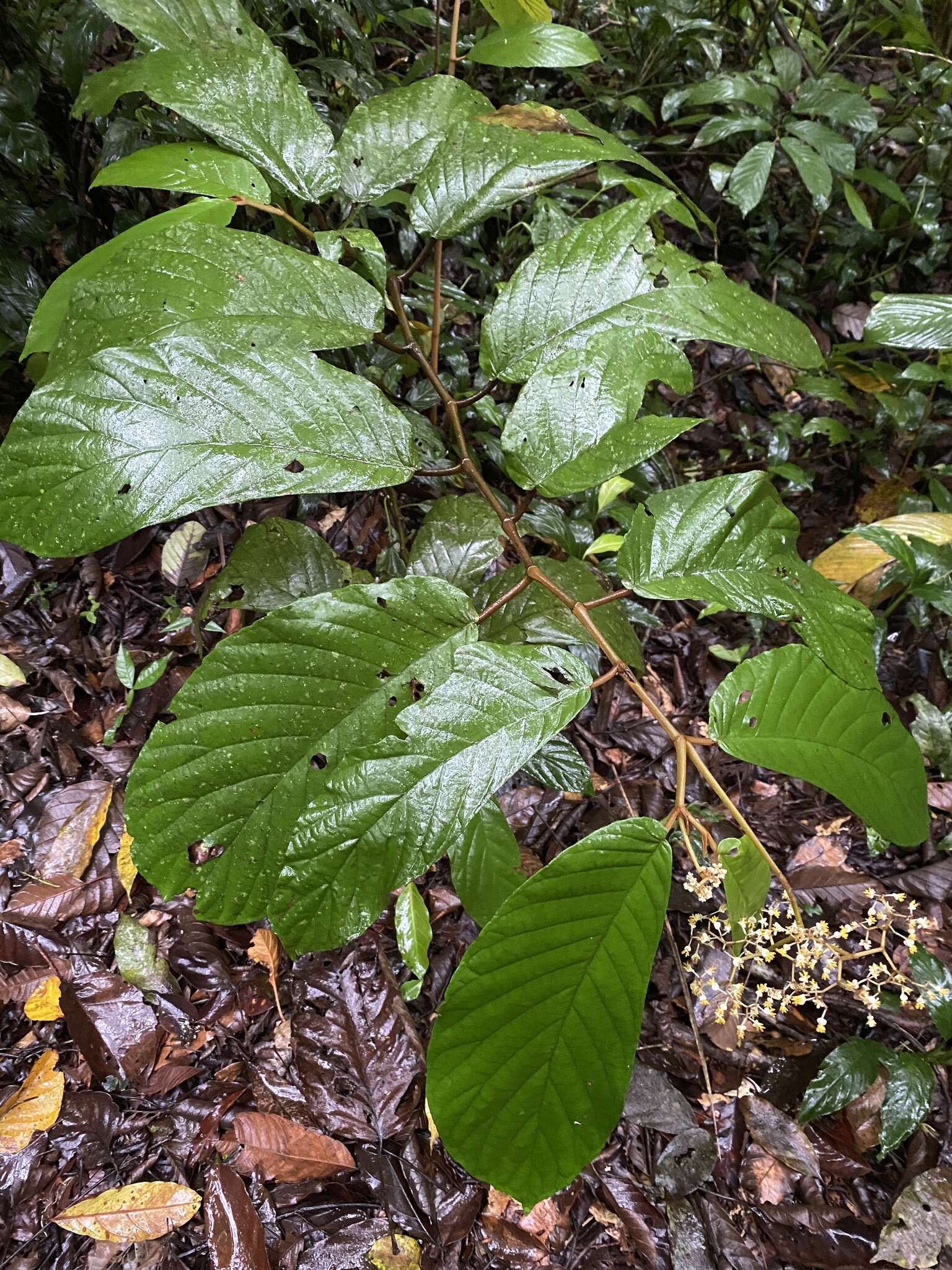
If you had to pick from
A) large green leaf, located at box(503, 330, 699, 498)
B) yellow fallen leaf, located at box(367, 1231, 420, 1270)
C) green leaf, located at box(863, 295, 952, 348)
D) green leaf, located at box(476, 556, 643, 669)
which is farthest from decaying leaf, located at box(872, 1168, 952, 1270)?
green leaf, located at box(863, 295, 952, 348)

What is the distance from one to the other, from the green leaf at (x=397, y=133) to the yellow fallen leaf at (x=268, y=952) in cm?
153

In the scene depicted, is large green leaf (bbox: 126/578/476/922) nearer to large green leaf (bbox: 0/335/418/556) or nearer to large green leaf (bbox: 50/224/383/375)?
large green leaf (bbox: 0/335/418/556)

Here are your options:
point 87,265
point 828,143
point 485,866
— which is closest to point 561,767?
point 485,866

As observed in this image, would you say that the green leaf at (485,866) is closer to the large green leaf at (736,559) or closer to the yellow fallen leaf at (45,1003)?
the large green leaf at (736,559)

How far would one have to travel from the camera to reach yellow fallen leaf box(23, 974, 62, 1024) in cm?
157

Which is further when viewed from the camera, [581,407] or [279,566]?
[279,566]

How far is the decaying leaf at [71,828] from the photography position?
5.60ft

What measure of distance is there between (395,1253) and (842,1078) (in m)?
1.00

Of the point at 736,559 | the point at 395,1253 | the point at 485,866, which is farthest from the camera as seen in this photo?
the point at 395,1253

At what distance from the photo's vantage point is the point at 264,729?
0.83 meters

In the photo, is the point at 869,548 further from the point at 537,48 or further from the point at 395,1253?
the point at 395,1253

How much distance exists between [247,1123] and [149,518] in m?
1.37

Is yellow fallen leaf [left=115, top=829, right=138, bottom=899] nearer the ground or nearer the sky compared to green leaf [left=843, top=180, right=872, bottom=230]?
nearer the ground

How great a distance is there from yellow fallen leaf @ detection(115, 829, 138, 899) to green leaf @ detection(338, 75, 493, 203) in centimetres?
149
